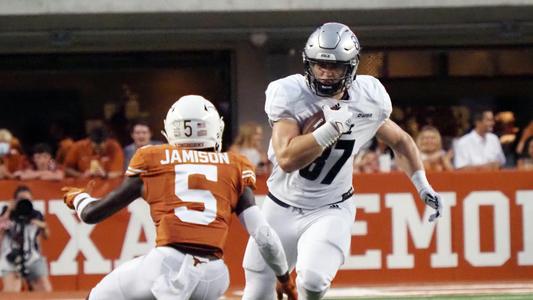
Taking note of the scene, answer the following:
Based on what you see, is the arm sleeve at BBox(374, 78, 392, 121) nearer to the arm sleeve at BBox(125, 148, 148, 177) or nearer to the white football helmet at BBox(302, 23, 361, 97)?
the white football helmet at BBox(302, 23, 361, 97)

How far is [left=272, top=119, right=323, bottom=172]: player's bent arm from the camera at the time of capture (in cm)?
680

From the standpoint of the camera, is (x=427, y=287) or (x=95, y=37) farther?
(x=95, y=37)

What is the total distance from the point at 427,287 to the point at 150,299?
6.20 metres

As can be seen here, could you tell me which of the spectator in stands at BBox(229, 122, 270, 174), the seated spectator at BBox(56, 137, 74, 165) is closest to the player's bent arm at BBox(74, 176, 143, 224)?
the spectator in stands at BBox(229, 122, 270, 174)

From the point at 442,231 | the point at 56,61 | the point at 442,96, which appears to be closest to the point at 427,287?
the point at 442,231

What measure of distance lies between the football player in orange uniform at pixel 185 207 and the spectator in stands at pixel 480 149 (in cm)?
700

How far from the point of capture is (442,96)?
16.1 metres

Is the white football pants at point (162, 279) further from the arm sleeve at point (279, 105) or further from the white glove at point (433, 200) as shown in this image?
the white glove at point (433, 200)

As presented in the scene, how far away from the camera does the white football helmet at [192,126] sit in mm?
6137

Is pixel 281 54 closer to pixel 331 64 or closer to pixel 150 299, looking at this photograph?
pixel 331 64

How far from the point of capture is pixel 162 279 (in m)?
5.86

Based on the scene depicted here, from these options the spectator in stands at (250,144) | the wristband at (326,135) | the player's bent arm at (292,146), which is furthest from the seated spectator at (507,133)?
the wristband at (326,135)

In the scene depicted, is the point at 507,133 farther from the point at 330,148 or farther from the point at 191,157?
the point at 191,157

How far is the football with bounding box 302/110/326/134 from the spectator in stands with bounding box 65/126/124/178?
5419 millimetres
